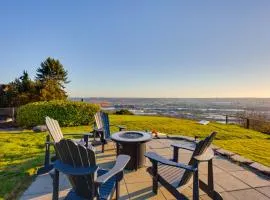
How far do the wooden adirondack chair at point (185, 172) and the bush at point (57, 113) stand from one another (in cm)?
784

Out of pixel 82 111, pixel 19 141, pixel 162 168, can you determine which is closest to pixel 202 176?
pixel 162 168

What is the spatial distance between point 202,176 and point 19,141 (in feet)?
18.0

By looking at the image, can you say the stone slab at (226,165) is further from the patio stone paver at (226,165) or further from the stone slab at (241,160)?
the stone slab at (241,160)

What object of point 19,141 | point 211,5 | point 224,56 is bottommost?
point 19,141

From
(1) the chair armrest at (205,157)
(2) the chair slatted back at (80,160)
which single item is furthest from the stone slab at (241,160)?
(2) the chair slatted back at (80,160)

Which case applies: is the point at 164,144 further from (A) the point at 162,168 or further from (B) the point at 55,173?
(B) the point at 55,173

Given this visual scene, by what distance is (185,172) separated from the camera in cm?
243

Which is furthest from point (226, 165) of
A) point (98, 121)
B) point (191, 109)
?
point (191, 109)

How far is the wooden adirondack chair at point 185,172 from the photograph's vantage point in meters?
2.22

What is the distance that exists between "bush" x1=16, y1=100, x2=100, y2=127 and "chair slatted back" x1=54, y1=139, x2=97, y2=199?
832 cm

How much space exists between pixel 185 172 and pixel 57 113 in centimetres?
857

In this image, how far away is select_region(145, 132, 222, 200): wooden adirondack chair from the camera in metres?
2.22

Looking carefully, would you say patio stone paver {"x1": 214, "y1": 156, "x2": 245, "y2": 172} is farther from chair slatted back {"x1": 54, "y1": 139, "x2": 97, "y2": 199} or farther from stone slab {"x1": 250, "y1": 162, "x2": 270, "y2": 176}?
chair slatted back {"x1": 54, "y1": 139, "x2": 97, "y2": 199}

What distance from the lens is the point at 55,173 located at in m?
2.14
